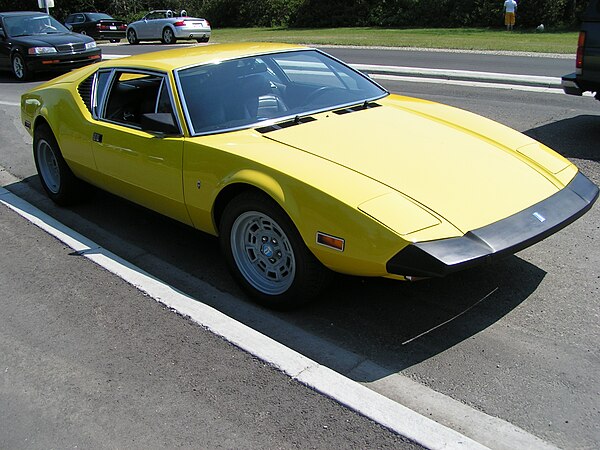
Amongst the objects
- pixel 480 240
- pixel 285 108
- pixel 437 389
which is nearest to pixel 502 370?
pixel 437 389

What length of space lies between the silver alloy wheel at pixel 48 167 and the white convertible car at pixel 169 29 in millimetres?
21434

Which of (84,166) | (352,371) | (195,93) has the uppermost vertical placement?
(195,93)

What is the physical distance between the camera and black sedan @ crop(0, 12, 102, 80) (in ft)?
49.8

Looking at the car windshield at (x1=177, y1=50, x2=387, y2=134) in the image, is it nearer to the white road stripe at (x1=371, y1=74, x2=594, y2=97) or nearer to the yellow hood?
the yellow hood

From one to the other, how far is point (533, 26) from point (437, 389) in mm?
30345

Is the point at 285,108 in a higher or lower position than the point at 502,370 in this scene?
higher

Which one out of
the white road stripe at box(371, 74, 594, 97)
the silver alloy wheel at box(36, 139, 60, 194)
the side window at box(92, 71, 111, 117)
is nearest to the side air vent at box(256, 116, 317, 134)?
the side window at box(92, 71, 111, 117)

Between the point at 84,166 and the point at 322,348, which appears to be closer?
the point at 322,348

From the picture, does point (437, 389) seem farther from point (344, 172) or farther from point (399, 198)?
point (344, 172)

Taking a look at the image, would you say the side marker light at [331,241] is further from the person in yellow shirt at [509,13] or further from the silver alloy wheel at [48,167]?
the person in yellow shirt at [509,13]

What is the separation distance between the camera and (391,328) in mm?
3734

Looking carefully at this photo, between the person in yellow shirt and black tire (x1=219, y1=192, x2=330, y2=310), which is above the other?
the person in yellow shirt

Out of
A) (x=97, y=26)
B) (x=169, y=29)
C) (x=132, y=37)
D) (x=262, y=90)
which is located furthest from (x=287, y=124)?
(x=97, y=26)

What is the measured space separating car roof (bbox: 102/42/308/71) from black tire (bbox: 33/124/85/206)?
3.25 ft
